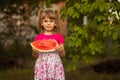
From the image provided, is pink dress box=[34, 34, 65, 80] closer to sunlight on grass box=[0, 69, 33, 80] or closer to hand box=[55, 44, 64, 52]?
hand box=[55, 44, 64, 52]

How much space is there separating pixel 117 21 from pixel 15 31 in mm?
6968

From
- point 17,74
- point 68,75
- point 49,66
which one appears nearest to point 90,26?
point 49,66

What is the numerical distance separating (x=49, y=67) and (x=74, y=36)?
170cm

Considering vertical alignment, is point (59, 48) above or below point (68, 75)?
above

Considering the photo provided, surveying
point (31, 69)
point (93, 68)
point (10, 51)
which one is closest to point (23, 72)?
point (31, 69)

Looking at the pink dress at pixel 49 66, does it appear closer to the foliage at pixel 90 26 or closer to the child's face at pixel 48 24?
the child's face at pixel 48 24

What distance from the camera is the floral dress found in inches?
269

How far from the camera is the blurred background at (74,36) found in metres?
8.36

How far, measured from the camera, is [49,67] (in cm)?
682

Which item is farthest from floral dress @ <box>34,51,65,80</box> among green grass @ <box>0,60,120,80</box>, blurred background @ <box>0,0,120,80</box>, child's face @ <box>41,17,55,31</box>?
green grass @ <box>0,60,120,80</box>

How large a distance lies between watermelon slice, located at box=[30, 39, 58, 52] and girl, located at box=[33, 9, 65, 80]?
0.06m

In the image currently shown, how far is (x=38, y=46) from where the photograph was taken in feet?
22.5

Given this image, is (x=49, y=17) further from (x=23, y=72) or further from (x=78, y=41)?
(x=23, y=72)

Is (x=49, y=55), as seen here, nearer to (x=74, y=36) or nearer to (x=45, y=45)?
(x=45, y=45)
